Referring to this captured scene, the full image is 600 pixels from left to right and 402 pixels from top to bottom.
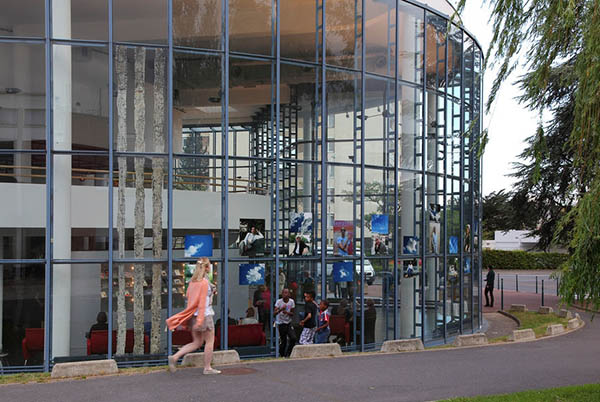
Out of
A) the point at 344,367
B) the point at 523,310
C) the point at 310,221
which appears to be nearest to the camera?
the point at 344,367

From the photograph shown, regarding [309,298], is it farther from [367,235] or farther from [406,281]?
[406,281]

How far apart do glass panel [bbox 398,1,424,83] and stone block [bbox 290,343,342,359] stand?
7.91m

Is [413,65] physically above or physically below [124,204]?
above

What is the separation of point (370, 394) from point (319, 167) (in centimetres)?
720

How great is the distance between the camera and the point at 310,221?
15422 mm

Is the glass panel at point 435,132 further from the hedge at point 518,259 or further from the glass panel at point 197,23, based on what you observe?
the hedge at point 518,259

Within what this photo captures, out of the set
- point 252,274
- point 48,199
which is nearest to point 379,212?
point 252,274

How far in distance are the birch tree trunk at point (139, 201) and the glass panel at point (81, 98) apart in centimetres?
62

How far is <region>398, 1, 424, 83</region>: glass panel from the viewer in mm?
17375

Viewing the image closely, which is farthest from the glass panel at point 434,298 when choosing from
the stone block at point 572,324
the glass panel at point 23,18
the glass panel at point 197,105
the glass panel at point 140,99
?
the glass panel at point 23,18

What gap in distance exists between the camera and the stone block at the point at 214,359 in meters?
10.7

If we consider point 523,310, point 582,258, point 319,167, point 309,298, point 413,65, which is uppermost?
point 413,65

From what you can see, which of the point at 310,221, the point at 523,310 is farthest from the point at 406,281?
the point at 523,310

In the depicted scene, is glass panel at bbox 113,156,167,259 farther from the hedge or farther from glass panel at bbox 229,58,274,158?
the hedge
